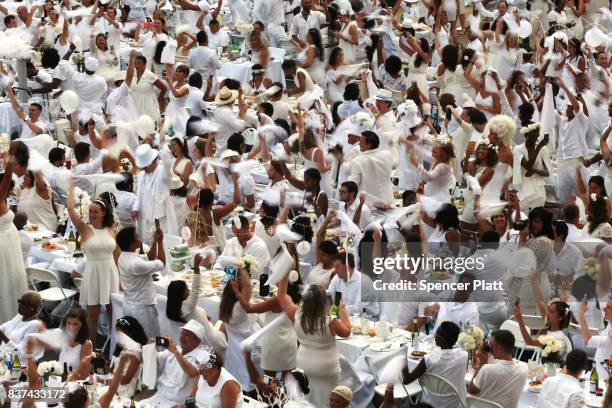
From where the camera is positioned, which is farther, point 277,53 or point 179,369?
point 277,53

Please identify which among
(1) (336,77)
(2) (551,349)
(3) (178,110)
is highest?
(2) (551,349)

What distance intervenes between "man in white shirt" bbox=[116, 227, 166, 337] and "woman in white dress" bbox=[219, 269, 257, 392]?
724mm

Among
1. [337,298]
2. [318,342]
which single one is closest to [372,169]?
[337,298]

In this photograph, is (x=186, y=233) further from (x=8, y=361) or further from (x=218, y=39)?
(x=218, y=39)

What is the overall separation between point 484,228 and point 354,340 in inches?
92.3

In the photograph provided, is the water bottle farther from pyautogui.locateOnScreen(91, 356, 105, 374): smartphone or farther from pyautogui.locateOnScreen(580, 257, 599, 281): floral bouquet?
pyautogui.locateOnScreen(580, 257, 599, 281): floral bouquet

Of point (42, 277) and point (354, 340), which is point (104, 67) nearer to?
point (42, 277)

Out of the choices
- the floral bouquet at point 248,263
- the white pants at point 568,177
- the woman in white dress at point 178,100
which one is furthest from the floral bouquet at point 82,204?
the white pants at point 568,177

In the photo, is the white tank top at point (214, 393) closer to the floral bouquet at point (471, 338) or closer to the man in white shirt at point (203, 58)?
the floral bouquet at point (471, 338)

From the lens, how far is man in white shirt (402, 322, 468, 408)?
8.86 metres

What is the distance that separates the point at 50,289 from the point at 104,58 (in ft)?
21.0

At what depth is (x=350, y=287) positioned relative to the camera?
403 inches

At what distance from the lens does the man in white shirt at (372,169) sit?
12336mm

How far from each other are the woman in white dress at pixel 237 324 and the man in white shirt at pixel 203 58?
7.65 meters
